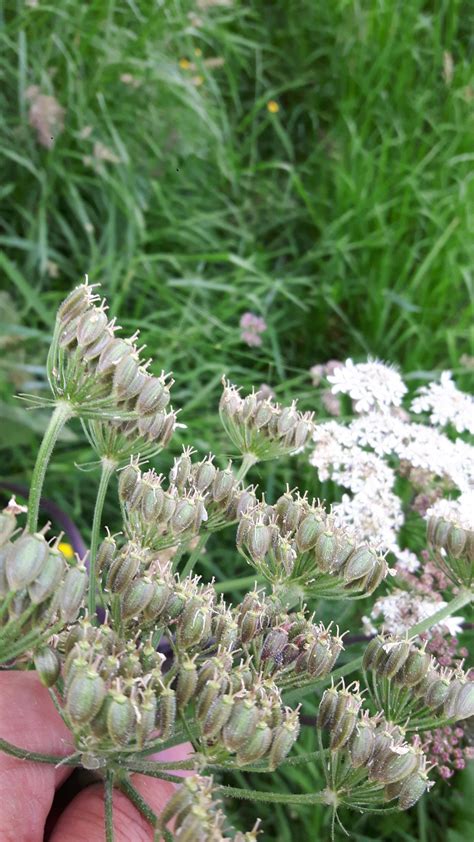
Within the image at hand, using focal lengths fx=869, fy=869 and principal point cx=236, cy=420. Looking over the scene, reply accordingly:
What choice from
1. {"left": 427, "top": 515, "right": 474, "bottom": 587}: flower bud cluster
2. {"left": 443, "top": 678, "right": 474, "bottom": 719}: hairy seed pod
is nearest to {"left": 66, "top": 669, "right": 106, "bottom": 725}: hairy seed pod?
{"left": 443, "top": 678, "right": 474, "bottom": 719}: hairy seed pod

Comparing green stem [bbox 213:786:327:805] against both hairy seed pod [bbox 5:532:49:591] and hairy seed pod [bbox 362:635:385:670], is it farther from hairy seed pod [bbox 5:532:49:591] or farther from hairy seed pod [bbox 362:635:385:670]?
hairy seed pod [bbox 5:532:49:591]

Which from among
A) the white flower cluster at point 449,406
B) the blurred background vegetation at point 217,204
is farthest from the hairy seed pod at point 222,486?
the blurred background vegetation at point 217,204

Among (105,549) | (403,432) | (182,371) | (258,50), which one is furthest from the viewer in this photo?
(258,50)

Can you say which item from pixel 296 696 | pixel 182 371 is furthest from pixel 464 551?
pixel 182 371

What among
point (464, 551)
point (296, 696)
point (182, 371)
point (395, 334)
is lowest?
point (182, 371)

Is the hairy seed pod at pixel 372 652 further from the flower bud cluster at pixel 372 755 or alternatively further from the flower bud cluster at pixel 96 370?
the flower bud cluster at pixel 96 370

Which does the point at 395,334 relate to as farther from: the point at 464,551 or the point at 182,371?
the point at 464,551
